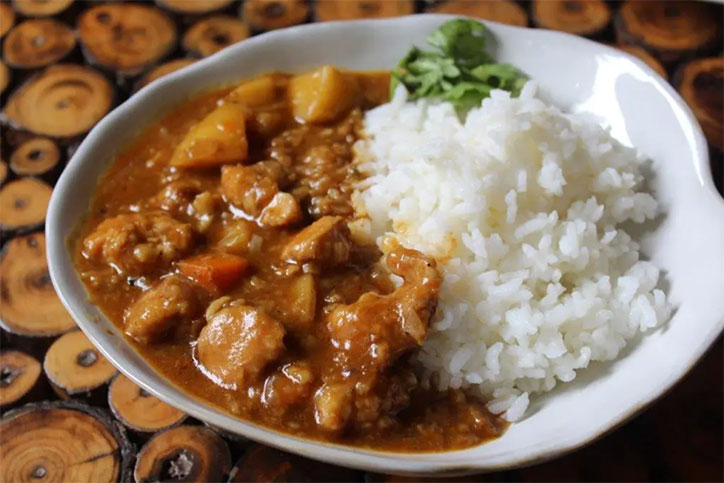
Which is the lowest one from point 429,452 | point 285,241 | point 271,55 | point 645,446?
point 645,446

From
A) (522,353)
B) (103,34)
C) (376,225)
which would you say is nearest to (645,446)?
(522,353)

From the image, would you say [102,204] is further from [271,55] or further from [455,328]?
[455,328]

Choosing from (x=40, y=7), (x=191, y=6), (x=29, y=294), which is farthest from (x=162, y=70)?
(x=29, y=294)

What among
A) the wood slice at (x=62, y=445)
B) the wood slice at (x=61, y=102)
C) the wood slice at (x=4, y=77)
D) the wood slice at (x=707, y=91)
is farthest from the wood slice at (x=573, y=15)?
the wood slice at (x=62, y=445)

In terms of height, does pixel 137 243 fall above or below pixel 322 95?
below

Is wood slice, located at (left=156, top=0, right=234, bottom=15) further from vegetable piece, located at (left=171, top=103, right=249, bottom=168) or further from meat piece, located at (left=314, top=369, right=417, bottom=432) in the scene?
meat piece, located at (left=314, top=369, right=417, bottom=432)

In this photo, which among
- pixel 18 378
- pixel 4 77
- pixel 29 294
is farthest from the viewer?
pixel 4 77

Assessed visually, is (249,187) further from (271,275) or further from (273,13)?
(273,13)
